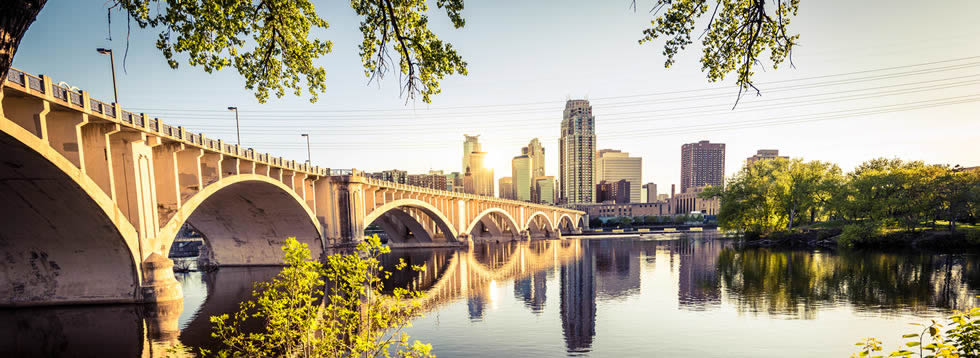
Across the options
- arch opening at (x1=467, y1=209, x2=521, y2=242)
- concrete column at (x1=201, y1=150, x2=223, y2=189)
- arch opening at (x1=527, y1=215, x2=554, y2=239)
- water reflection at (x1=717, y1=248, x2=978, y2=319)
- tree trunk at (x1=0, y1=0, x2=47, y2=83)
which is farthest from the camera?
arch opening at (x1=527, y1=215, x2=554, y2=239)

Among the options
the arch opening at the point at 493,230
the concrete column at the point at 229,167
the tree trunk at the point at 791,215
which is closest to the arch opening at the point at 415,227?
the arch opening at the point at 493,230

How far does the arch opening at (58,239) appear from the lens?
20297mm

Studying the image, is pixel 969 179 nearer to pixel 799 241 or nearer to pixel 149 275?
pixel 799 241

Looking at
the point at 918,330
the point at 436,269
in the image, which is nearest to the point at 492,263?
the point at 436,269

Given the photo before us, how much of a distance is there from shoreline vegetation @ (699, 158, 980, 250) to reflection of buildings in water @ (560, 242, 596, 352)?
38.1m

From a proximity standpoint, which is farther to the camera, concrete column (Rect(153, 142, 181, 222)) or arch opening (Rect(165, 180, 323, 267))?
arch opening (Rect(165, 180, 323, 267))

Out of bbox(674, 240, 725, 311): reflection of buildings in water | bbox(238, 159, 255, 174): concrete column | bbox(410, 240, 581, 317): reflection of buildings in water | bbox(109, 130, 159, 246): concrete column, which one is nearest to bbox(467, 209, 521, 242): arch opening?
bbox(410, 240, 581, 317): reflection of buildings in water

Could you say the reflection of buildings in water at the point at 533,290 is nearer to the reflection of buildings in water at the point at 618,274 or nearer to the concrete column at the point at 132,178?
the reflection of buildings in water at the point at 618,274

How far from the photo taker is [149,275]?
24578 millimetres

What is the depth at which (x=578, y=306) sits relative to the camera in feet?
89.4

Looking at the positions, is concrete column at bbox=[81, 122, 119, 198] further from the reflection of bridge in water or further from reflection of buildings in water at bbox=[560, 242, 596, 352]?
reflection of buildings in water at bbox=[560, 242, 596, 352]

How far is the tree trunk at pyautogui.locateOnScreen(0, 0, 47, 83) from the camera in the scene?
13.3 feet

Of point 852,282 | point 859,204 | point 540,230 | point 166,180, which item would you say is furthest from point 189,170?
point 540,230

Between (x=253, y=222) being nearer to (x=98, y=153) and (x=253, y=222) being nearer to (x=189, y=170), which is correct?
(x=189, y=170)
